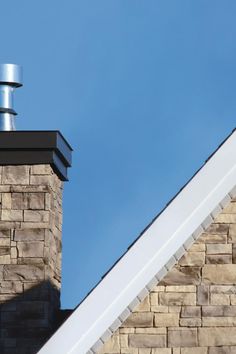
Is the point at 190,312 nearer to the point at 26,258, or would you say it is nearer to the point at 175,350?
the point at 175,350

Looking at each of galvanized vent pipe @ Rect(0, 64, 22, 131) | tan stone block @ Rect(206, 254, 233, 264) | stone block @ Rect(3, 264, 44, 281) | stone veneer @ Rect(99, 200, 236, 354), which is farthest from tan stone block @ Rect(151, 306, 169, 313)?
galvanized vent pipe @ Rect(0, 64, 22, 131)

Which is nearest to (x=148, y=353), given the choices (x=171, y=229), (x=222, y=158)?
(x=171, y=229)

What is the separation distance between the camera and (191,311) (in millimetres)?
10211

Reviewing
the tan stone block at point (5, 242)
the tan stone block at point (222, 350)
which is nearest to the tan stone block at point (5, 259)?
the tan stone block at point (5, 242)

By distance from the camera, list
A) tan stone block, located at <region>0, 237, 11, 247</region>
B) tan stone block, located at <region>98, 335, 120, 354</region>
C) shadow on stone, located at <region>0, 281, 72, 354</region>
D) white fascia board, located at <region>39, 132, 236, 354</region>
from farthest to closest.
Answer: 1. tan stone block, located at <region>0, 237, 11, 247</region>
2. shadow on stone, located at <region>0, 281, 72, 354</region>
3. tan stone block, located at <region>98, 335, 120, 354</region>
4. white fascia board, located at <region>39, 132, 236, 354</region>

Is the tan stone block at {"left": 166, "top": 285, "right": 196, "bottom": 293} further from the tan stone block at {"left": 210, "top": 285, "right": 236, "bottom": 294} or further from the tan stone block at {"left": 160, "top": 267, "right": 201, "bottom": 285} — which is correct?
the tan stone block at {"left": 210, "top": 285, "right": 236, "bottom": 294}

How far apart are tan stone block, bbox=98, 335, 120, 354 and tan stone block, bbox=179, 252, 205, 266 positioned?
0.80m

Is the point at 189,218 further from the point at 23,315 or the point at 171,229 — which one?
the point at 23,315

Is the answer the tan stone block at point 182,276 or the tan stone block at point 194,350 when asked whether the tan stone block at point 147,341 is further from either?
the tan stone block at point 182,276

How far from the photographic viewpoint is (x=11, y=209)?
49.4 ft

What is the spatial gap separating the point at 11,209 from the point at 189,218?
529cm

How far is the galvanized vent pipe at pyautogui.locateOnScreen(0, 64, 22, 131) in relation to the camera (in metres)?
16.2

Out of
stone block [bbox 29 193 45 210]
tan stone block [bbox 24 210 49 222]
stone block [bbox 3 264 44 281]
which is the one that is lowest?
stone block [bbox 3 264 44 281]

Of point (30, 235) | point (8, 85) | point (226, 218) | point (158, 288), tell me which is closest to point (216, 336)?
point (158, 288)
